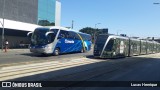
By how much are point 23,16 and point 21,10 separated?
165cm

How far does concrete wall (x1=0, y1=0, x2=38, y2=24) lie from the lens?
62.0 meters

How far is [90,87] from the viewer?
11.9 m

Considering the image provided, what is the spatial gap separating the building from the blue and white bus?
47.2 feet

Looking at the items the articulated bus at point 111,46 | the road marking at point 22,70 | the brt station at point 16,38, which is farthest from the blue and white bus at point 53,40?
the brt station at point 16,38

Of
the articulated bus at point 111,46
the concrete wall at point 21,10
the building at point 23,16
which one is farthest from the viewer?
the concrete wall at point 21,10

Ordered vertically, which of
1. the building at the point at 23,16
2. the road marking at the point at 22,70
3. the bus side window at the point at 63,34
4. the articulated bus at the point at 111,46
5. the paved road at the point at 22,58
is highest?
the building at the point at 23,16

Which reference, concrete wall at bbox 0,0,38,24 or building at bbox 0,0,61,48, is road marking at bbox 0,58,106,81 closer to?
building at bbox 0,0,61,48

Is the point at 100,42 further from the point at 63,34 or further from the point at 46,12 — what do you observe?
the point at 46,12

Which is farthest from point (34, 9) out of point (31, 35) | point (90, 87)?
point (90, 87)

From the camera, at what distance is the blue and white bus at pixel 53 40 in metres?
30.2

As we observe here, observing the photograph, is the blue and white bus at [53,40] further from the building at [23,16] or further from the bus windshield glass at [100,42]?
the building at [23,16]

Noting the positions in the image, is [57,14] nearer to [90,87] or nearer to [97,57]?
[97,57]

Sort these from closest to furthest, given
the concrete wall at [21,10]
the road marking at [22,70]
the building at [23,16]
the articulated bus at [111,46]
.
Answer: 1. the road marking at [22,70]
2. the articulated bus at [111,46]
3. the building at [23,16]
4. the concrete wall at [21,10]

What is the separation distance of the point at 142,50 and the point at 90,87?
36.7 m
